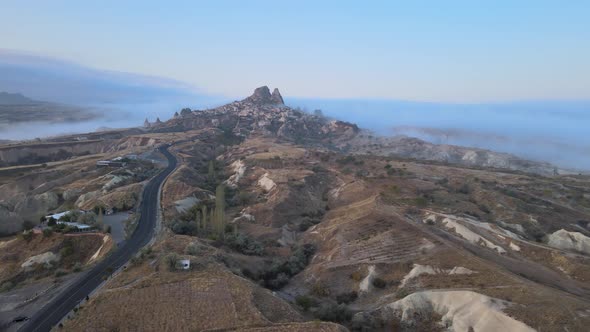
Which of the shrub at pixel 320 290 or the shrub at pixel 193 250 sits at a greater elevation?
the shrub at pixel 193 250

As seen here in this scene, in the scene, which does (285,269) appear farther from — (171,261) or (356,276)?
(171,261)

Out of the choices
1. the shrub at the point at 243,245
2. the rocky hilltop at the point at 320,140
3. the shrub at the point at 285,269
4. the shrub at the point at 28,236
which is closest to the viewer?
the shrub at the point at 285,269

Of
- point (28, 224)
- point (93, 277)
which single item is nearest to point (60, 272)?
point (93, 277)

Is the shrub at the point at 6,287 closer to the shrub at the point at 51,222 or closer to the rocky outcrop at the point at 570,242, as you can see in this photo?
the shrub at the point at 51,222

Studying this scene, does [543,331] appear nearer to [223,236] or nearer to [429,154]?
[223,236]

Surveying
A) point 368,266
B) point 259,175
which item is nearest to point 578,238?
point 368,266

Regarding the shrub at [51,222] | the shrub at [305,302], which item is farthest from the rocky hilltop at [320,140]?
the shrub at [305,302]

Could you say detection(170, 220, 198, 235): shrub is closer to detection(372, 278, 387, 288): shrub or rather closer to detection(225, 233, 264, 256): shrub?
detection(225, 233, 264, 256): shrub

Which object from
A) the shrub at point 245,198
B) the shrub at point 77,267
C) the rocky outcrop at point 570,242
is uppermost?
the rocky outcrop at point 570,242
